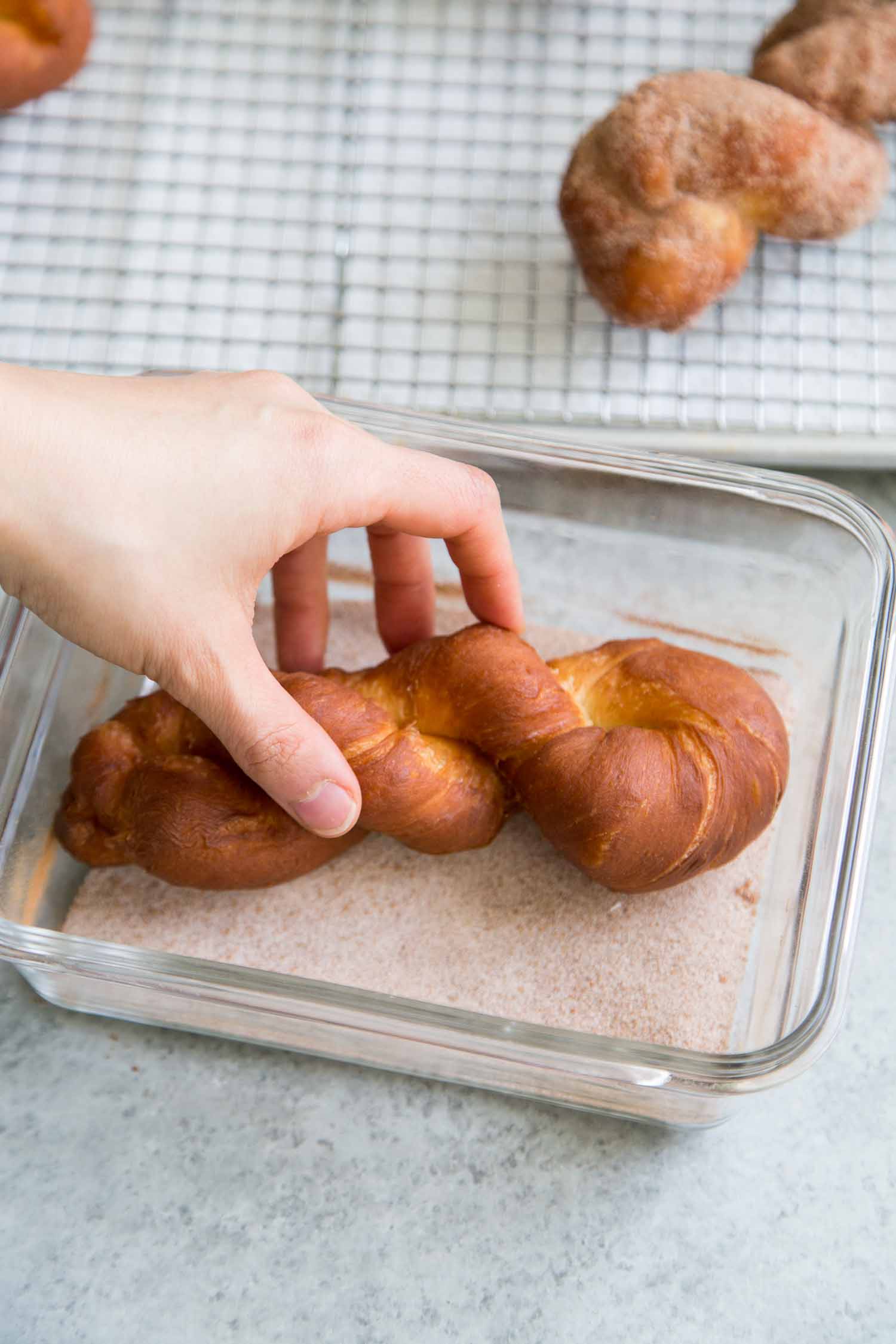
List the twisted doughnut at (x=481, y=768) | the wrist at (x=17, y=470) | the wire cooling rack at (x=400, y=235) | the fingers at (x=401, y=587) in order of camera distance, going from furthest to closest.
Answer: the wire cooling rack at (x=400, y=235), the fingers at (x=401, y=587), the twisted doughnut at (x=481, y=768), the wrist at (x=17, y=470)

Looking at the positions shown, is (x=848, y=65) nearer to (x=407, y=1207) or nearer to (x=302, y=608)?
(x=302, y=608)

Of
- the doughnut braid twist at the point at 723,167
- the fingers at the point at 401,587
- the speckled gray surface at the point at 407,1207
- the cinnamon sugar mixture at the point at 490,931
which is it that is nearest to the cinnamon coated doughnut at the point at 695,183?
the doughnut braid twist at the point at 723,167

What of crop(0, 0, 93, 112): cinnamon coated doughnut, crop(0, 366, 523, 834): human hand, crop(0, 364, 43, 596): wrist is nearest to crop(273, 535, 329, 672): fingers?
crop(0, 366, 523, 834): human hand

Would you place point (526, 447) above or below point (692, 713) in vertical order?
above

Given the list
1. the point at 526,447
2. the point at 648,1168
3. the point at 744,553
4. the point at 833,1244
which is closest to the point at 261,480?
the point at 526,447

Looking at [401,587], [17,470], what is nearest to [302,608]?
[401,587]

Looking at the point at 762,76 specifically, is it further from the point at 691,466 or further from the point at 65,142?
the point at 65,142

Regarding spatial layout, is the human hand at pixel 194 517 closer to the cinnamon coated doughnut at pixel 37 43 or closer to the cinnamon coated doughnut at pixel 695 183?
the cinnamon coated doughnut at pixel 695 183
